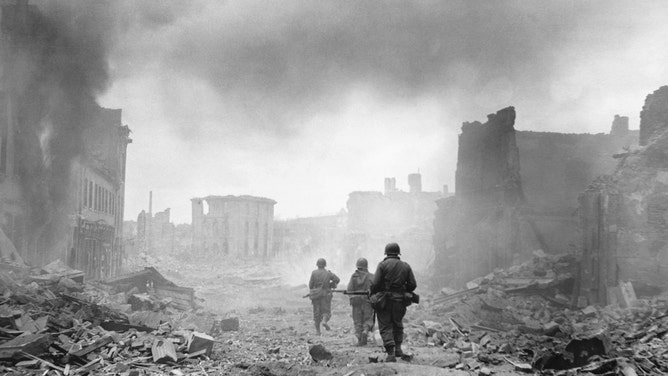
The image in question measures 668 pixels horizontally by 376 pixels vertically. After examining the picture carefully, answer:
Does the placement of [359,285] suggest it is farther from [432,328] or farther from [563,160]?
[563,160]

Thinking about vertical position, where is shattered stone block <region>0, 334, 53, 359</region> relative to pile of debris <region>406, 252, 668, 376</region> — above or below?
above

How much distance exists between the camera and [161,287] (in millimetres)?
17875

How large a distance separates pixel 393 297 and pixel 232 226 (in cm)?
5071

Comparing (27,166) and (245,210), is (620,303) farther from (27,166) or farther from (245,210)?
(245,210)

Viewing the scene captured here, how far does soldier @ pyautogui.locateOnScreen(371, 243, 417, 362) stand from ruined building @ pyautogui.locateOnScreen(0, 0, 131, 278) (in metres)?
16.0

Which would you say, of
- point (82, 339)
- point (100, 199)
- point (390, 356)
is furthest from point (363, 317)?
point (100, 199)

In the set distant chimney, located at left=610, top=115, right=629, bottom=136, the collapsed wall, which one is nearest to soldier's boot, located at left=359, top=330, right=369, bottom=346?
the collapsed wall

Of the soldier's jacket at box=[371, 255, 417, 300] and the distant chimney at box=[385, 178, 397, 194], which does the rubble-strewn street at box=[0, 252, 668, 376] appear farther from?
the distant chimney at box=[385, 178, 397, 194]

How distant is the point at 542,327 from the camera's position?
444 inches

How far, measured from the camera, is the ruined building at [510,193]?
22672mm

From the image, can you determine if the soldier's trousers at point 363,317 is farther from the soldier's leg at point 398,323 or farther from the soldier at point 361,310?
the soldier's leg at point 398,323

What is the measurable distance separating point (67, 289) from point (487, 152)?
2124cm

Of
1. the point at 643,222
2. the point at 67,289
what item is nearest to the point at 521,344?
the point at 643,222

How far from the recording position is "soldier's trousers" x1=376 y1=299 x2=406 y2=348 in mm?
7500
